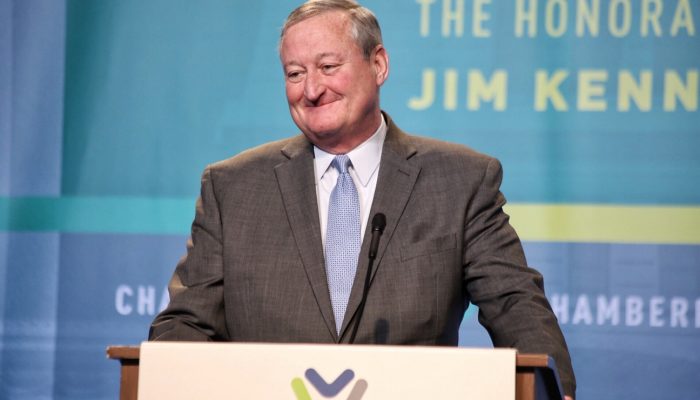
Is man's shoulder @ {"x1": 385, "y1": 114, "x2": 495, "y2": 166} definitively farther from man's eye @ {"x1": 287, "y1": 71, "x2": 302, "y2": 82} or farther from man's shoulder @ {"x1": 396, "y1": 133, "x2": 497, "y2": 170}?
man's eye @ {"x1": 287, "y1": 71, "x2": 302, "y2": 82}

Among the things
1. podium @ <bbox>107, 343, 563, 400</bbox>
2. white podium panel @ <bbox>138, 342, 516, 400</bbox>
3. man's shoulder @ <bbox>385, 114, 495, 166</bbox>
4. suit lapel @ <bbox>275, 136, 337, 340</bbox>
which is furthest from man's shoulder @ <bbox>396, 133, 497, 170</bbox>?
white podium panel @ <bbox>138, 342, 516, 400</bbox>

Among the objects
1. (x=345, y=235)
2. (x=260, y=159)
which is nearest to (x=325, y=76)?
(x=260, y=159)

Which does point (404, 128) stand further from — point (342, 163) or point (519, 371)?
point (519, 371)

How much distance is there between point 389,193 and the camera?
2416 mm

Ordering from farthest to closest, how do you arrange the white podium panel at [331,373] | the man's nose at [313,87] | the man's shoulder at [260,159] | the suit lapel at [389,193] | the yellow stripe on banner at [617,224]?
the yellow stripe on banner at [617,224]
the man's shoulder at [260,159]
the man's nose at [313,87]
the suit lapel at [389,193]
the white podium panel at [331,373]

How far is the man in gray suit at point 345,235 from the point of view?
228cm

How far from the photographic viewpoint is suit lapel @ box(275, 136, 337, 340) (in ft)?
7.52

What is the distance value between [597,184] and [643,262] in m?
0.30

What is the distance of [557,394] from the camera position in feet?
6.08

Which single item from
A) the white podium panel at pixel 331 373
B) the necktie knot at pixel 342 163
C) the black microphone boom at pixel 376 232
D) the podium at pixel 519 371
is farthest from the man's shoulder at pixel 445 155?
the white podium panel at pixel 331 373

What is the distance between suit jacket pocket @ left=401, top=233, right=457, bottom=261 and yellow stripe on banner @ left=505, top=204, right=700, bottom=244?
114 centimetres

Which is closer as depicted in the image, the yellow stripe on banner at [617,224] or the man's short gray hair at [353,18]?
the man's short gray hair at [353,18]

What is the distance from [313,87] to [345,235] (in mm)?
366

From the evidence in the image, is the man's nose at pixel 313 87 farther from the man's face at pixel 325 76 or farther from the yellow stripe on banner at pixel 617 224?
the yellow stripe on banner at pixel 617 224
